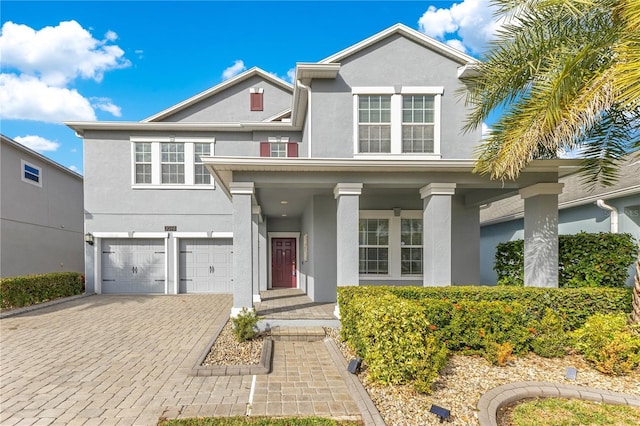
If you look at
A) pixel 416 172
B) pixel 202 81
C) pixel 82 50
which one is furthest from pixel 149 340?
pixel 202 81

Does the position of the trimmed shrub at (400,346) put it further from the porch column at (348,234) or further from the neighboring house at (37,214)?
the neighboring house at (37,214)

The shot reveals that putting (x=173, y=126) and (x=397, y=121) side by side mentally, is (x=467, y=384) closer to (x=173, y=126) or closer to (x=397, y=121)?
(x=397, y=121)

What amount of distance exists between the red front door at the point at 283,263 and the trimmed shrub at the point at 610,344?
1020 centimetres

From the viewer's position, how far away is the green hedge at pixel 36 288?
31.8 feet

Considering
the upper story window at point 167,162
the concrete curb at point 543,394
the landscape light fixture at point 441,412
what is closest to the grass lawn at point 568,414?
the concrete curb at point 543,394

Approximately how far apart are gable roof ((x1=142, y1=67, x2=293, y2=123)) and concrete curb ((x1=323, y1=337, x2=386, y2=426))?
12.2m

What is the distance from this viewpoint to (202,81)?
49.2ft

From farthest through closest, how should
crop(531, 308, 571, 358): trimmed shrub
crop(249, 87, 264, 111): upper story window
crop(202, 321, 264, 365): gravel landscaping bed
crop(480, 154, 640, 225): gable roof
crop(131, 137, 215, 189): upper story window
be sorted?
crop(249, 87, 264, 111): upper story window
crop(131, 137, 215, 189): upper story window
crop(480, 154, 640, 225): gable roof
crop(202, 321, 264, 365): gravel landscaping bed
crop(531, 308, 571, 358): trimmed shrub

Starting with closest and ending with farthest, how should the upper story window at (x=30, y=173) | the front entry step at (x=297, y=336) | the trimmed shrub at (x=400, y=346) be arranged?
the trimmed shrub at (x=400, y=346) < the front entry step at (x=297, y=336) < the upper story window at (x=30, y=173)

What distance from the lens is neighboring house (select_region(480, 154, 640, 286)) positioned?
8.88 metres

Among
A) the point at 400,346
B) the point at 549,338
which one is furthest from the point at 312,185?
the point at 549,338

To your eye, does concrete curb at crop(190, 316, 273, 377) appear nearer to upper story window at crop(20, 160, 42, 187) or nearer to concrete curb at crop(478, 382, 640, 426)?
concrete curb at crop(478, 382, 640, 426)

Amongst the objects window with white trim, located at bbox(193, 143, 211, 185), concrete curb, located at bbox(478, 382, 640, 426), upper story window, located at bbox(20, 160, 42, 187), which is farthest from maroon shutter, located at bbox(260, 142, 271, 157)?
concrete curb, located at bbox(478, 382, 640, 426)

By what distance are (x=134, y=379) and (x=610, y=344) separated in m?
7.22
